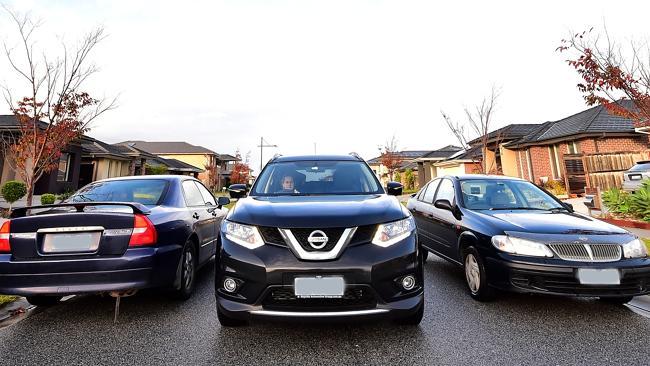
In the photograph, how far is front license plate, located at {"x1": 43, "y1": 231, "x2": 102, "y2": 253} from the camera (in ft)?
9.26

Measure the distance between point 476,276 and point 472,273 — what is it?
0.13m

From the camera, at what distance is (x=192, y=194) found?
183 inches

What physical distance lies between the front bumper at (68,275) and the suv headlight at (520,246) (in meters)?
3.61

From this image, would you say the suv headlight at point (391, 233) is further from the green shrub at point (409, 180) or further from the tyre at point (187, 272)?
the green shrub at point (409, 180)

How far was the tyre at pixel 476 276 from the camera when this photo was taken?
3.51 meters

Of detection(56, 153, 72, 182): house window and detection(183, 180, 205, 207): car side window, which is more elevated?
detection(56, 153, 72, 182): house window

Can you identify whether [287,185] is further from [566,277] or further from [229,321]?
[566,277]

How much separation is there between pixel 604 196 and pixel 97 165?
2997 centimetres

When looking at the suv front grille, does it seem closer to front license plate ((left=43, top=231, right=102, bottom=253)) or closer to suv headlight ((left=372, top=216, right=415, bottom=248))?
suv headlight ((left=372, top=216, right=415, bottom=248))

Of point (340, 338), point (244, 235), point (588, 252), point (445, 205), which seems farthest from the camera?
point (445, 205)

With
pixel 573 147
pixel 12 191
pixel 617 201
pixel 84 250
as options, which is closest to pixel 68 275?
pixel 84 250

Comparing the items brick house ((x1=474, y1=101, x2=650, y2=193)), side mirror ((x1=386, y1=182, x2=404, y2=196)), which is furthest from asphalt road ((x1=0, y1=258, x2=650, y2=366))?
brick house ((x1=474, y1=101, x2=650, y2=193))

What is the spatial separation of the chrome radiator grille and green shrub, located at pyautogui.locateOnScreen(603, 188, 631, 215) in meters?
7.63

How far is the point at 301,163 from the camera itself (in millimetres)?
3980
